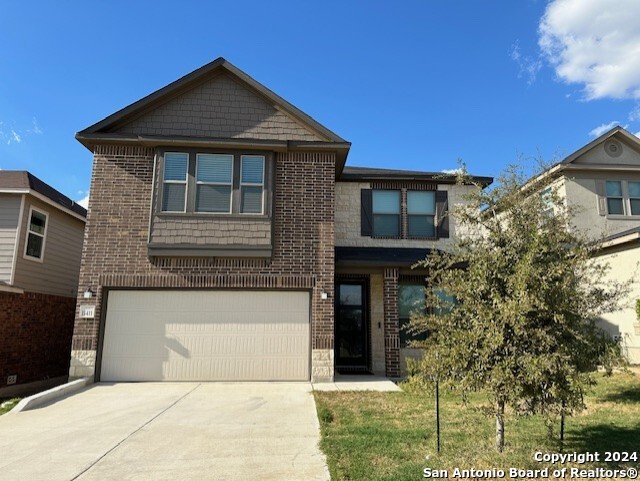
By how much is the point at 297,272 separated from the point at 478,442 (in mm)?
5967

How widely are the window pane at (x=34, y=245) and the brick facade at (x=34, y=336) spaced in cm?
118

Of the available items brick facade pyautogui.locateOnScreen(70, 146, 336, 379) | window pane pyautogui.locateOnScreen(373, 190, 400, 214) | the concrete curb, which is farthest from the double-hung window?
the concrete curb

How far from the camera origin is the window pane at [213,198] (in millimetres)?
10539

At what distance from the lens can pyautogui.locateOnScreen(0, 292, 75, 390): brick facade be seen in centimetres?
1065

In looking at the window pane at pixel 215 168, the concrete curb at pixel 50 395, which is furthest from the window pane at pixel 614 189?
the concrete curb at pixel 50 395

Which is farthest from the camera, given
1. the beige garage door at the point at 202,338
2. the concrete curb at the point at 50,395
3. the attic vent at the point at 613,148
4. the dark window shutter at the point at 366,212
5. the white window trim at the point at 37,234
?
the attic vent at the point at 613,148

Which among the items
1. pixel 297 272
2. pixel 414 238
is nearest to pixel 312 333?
pixel 297 272

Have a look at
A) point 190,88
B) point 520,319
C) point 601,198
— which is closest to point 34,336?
point 190,88

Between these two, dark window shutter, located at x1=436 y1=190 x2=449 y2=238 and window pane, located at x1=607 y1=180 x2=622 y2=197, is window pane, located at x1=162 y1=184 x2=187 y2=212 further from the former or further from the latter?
window pane, located at x1=607 y1=180 x2=622 y2=197

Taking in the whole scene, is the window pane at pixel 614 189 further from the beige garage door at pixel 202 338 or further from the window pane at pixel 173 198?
the window pane at pixel 173 198

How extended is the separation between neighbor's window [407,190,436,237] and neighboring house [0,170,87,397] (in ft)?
34.1

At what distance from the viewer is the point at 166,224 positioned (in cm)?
1034

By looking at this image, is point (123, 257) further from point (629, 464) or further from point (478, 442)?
point (629, 464)

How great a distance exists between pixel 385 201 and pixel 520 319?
8704 millimetres
